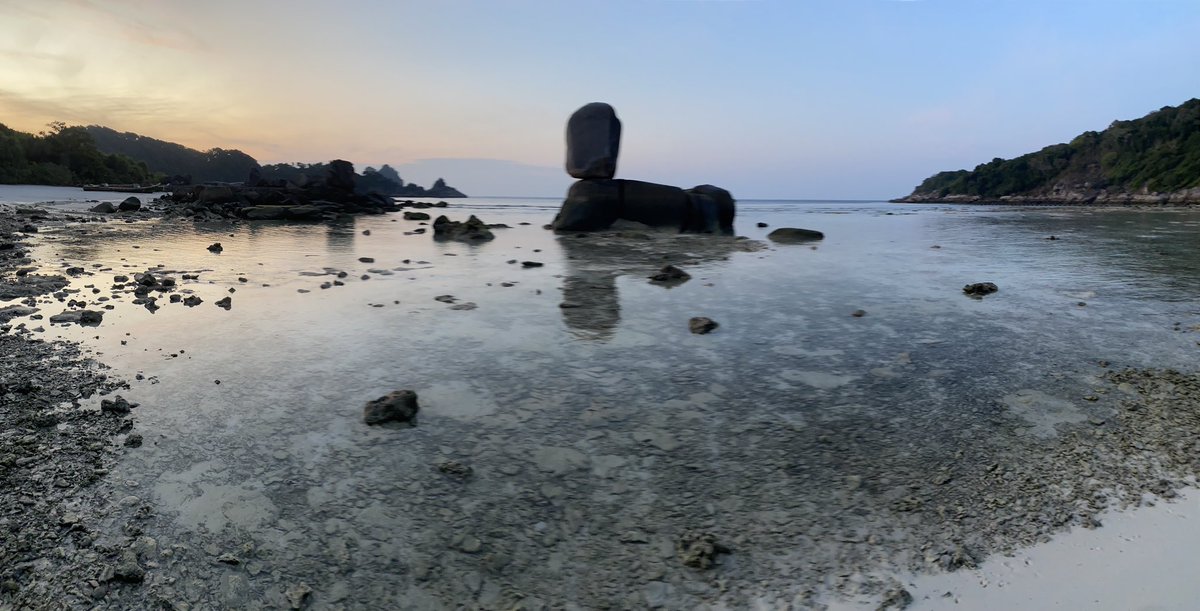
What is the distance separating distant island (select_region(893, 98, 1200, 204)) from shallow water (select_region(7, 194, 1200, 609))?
9430cm

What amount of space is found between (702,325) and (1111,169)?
440ft

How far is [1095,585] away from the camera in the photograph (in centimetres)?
265

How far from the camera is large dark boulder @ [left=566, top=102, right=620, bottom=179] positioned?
27.4m

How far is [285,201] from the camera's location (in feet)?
126

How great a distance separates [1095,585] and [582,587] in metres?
2.19

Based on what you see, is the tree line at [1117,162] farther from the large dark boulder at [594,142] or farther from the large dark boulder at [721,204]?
the large dark boulder at [594,142]

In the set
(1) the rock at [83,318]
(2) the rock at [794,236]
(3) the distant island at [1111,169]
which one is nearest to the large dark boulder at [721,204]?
(2) the rock at [794,236]

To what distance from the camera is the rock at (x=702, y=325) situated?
741 cm

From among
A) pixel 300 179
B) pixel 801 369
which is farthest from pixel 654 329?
pixel 300 179

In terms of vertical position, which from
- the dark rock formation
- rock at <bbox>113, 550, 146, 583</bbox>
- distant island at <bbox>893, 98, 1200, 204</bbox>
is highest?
distant island at <bbox>893, 98, 1200, 204</bbox>

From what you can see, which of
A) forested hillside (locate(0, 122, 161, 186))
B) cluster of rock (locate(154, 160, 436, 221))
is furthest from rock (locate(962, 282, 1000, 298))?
forested hillside (locate(0, 122, 161, 186))

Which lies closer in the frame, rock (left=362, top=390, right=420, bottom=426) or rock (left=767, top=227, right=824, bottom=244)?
rock (left=362, top=390, right=420, bottom=426)

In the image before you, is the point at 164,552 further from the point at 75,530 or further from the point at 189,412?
the point at 189,412

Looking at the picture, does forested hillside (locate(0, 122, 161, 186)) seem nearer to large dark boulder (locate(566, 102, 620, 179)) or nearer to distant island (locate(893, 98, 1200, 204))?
large dark boulder (locate(566, 102, 620, 179))
